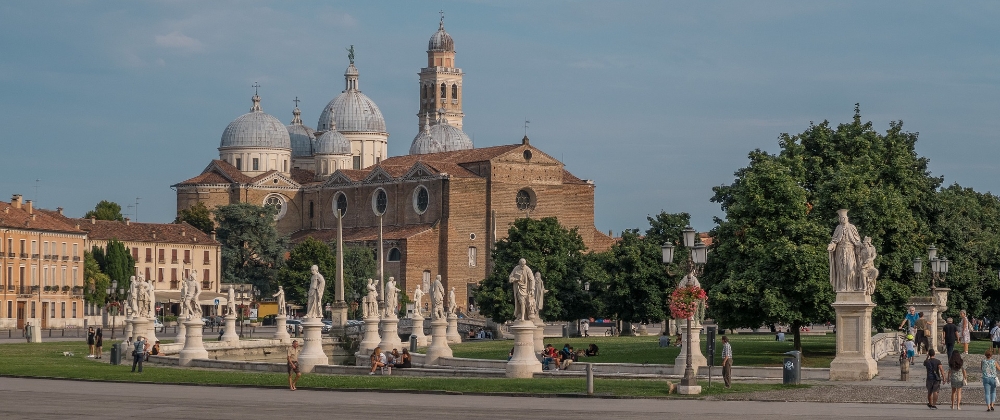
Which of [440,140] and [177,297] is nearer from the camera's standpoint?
[177,297]

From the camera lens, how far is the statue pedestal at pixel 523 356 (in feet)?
125

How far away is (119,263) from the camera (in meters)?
109

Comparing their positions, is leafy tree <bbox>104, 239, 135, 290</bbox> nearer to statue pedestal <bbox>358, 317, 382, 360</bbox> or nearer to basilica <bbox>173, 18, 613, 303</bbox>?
basilica <bbox>173, 18, 613, 303</bbox>

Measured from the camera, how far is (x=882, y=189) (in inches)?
1870

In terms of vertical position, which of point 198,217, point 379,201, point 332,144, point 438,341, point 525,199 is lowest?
point 438,341

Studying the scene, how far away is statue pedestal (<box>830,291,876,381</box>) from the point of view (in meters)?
35.2

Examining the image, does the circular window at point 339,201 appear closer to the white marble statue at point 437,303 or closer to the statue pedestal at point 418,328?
the statue pedestal at point 418,328

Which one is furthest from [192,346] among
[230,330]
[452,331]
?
[452,331]

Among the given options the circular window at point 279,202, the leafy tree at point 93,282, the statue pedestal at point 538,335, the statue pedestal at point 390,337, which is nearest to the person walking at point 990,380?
the statue pedestal at point 538,335

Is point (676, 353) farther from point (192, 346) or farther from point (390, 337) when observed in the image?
point (192, 346)

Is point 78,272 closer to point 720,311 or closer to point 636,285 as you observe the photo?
point 636,285

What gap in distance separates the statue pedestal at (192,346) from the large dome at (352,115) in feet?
384

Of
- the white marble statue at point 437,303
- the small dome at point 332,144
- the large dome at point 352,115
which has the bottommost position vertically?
the white marble statue at point 437,303

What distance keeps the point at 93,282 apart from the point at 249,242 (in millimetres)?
30924
